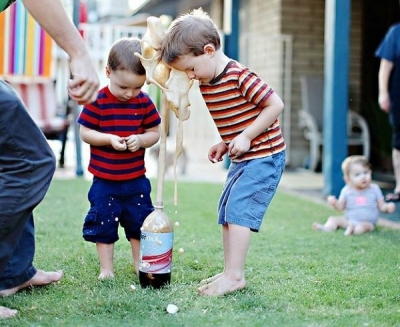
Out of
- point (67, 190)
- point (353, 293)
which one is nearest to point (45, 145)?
point (353, 293)

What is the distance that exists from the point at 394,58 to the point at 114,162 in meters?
3.47

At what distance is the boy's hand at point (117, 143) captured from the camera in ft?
9.32

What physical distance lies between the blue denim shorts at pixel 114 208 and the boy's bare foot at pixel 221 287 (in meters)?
0.48

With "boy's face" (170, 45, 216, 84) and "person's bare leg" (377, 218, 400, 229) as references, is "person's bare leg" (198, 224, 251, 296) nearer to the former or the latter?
"boy's face" (170, 45, 216, 84)

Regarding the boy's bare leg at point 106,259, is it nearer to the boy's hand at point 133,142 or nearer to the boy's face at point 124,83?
the boy's hand at point 133,142

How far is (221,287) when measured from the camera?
2686mm

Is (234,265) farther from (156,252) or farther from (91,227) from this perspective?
(91,227)

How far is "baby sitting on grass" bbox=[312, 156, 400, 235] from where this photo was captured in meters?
4.38

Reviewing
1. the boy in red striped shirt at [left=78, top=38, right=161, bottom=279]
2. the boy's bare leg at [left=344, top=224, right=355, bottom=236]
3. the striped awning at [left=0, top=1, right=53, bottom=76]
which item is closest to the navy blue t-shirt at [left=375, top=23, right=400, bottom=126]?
the boy's bare leg at [left=344, top=224, right=355, bottom=236]

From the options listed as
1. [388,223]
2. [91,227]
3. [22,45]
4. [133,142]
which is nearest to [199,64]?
[133,142]

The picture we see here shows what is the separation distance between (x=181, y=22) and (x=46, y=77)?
5297 millimetres

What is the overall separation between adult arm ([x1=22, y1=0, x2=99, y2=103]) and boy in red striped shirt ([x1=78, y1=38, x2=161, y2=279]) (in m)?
0.81

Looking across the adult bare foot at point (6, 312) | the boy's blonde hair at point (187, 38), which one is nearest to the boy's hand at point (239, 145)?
the boy's blonde hair at point (187, 38)

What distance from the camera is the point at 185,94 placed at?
275 cm
